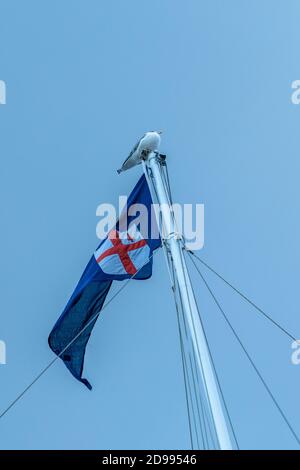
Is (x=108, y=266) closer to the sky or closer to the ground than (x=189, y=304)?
closer to the sky

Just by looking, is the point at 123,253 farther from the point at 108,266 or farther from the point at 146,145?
the point at 146,145

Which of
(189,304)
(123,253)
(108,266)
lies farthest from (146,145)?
(189,304)

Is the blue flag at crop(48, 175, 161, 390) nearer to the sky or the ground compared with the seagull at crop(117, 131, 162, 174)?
nearer to the ground

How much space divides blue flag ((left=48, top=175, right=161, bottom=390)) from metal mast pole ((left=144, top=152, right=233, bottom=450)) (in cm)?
46

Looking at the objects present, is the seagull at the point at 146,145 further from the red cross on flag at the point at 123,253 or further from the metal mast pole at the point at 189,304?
the red cross on flag at the point at 123,253

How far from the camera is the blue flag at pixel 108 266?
541 centimetres

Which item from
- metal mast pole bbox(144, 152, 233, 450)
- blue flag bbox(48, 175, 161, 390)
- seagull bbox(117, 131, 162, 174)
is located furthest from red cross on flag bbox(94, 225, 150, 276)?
seagull bbox(117, 131, 162, 174)

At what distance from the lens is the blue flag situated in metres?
5.41

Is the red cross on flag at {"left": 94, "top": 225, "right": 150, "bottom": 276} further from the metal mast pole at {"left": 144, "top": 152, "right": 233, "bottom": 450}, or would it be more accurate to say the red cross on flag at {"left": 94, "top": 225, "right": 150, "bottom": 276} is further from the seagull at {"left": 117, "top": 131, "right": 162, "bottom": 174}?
the seagull at {"left": 117, "top": 131, "right": 162, "bottom": 174}

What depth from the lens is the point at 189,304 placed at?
404 cm

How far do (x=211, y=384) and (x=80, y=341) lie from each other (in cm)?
274

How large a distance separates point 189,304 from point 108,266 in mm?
1708
